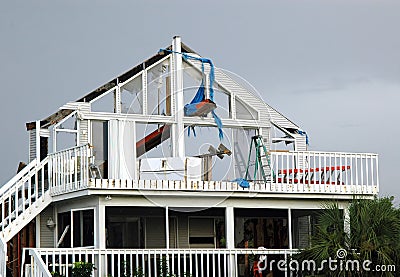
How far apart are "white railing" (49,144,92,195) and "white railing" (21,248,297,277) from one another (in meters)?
1.58

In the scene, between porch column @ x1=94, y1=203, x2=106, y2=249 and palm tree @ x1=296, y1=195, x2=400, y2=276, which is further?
palm tree @ x1=296, y1=195, x2=400, y2=276

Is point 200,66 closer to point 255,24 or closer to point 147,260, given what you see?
point 255,24

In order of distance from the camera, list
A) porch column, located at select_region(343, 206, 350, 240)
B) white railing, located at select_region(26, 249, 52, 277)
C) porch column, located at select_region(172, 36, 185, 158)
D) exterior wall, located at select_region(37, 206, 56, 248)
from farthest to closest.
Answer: porch column, located at select_region(172, 36, 185, 158) < exterior wall, located at select_region(37, 206, 56, 248) < porch column, located at select_region(343, 206, 350, 240) < white railing, located at select_region(26, 249, 52, 277)

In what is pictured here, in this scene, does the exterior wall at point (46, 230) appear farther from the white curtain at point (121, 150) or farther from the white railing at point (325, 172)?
the white railing at point (325, 172)

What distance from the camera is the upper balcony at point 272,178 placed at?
22281 millimetres

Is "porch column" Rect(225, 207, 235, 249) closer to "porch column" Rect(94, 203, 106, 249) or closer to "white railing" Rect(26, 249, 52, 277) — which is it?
"porch column" Rect(94, 203, 106, 249)

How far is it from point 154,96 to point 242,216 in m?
4.16

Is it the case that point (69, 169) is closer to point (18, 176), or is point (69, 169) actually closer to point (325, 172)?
point (18, 176)

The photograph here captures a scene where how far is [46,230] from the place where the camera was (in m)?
24.2

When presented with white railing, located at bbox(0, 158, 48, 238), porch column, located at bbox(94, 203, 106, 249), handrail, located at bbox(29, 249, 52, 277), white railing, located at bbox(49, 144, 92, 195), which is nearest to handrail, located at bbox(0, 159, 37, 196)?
white railing, located at bbox(0, 158, 48, 238)

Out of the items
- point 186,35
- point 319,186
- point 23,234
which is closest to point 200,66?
point 186,35

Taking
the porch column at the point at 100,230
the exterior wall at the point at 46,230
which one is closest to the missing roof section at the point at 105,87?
the exterior wall at the point at 46,230

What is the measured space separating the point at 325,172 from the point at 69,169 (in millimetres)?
6738

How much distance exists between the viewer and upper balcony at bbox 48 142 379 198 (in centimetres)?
2228
